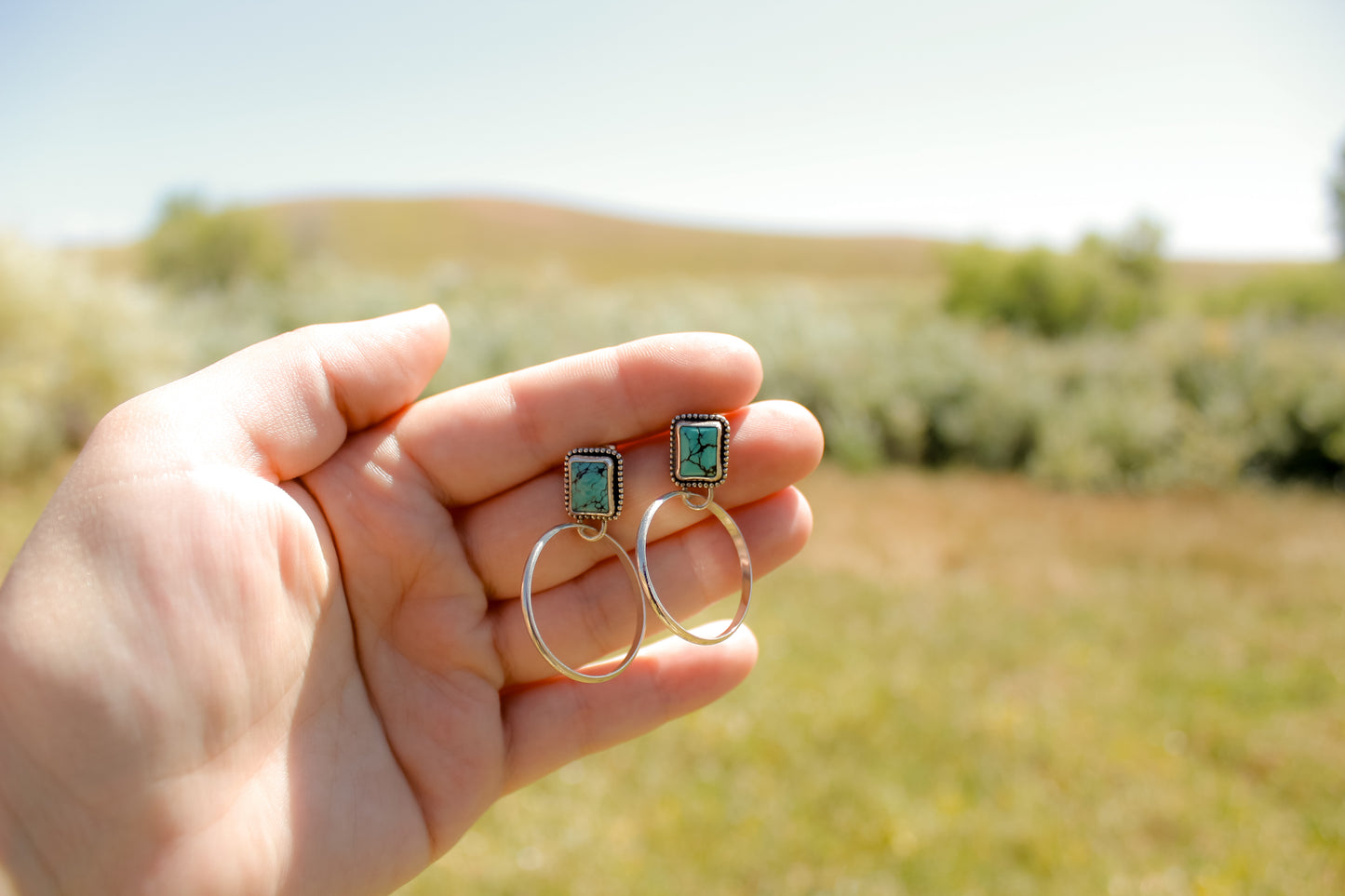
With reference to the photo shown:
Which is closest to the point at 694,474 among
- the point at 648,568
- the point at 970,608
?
the point at 648,568

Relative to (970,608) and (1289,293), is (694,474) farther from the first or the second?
(1289,293)

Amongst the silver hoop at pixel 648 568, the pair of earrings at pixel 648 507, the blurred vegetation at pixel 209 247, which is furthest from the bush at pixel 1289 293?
the blurred vegetation at pixel 209 247

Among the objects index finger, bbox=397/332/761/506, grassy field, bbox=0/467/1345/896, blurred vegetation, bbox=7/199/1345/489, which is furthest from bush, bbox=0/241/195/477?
index finger, bbox=397/332/761/506

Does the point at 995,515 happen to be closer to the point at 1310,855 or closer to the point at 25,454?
the point at 1310,855

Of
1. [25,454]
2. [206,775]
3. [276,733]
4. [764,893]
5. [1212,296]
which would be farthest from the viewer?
[1212,296]

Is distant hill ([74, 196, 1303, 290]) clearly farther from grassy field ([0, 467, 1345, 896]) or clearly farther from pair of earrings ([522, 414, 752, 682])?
pair of earrings ([522, 414, 752, 682])

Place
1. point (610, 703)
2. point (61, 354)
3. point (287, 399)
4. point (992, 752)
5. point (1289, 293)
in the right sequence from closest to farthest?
point (287, 399)
point (610, 703)
point (992, 752)
point (61, 354)
point (1289, 293)

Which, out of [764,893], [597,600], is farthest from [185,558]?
[764,893]
